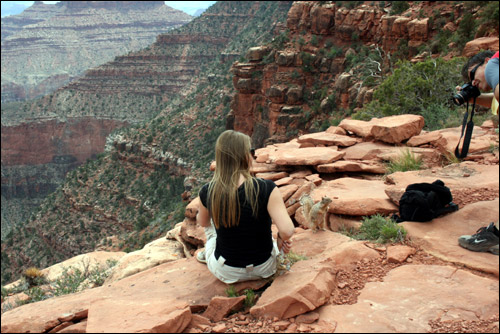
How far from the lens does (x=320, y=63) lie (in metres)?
24.8

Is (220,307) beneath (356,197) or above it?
beneath

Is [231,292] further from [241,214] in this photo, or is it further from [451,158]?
[451,158]

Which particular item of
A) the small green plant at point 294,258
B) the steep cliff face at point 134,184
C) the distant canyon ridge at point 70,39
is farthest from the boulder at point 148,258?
the distant canyon ridge at point 70,39

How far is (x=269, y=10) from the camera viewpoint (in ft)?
175

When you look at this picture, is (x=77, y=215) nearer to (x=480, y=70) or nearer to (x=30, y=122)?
(x=480, y=70)

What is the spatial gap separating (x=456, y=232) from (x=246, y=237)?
7.06 feet

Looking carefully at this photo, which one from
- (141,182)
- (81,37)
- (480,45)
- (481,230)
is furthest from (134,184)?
(81,37)

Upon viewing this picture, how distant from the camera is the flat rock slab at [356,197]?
206 inches

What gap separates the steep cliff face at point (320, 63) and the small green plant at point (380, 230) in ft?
46.6

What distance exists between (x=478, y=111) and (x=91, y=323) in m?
9.77

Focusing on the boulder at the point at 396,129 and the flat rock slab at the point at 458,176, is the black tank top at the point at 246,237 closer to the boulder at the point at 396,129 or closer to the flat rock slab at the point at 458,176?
the flat rock slab at the point at 458,176

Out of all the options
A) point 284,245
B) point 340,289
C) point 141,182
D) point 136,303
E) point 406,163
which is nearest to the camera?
point 136,303

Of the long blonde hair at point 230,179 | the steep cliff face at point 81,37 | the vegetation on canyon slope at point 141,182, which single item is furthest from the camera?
the steep cliff face at point 81,37

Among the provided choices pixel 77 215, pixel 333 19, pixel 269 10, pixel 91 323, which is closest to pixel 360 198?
pixel 91 323
